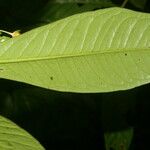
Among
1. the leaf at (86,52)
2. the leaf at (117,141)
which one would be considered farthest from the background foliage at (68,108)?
the leaf at (86,52)

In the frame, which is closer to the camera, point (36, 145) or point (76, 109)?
point (36, 145)

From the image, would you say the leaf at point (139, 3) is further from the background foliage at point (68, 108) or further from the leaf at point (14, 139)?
the leaf at point (14, 139)

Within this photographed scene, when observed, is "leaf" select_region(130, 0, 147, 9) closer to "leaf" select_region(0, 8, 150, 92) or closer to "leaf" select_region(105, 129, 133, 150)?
"leaf" select_region(105, 129, 133, 150)

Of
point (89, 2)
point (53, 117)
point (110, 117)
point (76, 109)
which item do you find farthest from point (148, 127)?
point (89, 2)

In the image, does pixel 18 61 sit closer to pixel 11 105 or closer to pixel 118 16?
pixel 118 16

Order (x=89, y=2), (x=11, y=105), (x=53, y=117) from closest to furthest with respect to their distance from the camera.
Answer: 1. (x=89, y=2)
2. (x=11, y=105)
3. (x=53, y=117)

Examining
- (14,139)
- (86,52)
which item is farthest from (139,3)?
(14,139)

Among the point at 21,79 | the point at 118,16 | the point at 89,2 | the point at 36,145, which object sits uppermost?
the point at 89,2
